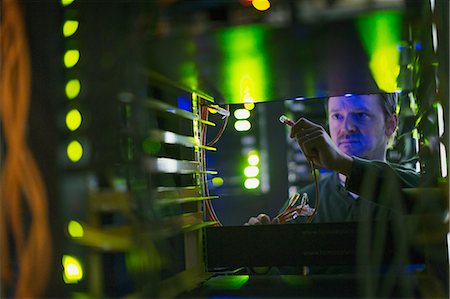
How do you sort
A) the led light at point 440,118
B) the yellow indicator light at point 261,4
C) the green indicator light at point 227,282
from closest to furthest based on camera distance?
the yellow indicator light at point 261,4, the led light at point 440,118, the green indicator light at point 227,282

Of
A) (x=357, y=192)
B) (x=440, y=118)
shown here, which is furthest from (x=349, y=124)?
(x=440, y=118)

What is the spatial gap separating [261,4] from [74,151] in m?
0.27

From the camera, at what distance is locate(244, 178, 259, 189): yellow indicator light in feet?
3.67

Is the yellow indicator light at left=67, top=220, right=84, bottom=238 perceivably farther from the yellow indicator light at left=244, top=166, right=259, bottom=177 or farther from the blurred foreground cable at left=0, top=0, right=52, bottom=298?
the yellow indicator light at left=244, top=166, right=259, bottom=177

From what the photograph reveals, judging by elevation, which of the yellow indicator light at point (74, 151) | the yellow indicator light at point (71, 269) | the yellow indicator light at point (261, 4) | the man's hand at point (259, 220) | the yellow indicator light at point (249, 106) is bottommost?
A: the yellow indicator light at point (71, 269)

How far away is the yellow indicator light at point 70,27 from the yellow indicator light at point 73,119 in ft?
0.30

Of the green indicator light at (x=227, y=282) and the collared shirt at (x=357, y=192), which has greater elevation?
the collared shirt at (x=357, y=192)

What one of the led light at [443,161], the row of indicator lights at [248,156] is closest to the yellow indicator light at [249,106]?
the row of indicator lights at [248,156]

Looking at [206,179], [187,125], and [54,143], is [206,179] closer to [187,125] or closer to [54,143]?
[187,125]

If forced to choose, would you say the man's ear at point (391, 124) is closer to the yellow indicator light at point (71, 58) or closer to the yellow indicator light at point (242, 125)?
the yellow indicator light at point (242, 125)

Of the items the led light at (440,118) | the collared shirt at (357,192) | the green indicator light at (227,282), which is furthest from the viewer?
the collared shirt at (357,192)

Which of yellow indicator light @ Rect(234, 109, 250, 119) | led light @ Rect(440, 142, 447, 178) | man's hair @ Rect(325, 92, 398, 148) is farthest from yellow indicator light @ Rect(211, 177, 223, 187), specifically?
led light @ Rect(440, 142, 447, 178)

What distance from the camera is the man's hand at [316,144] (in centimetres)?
111

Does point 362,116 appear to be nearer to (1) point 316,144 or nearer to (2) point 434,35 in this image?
(1) point 316,144
